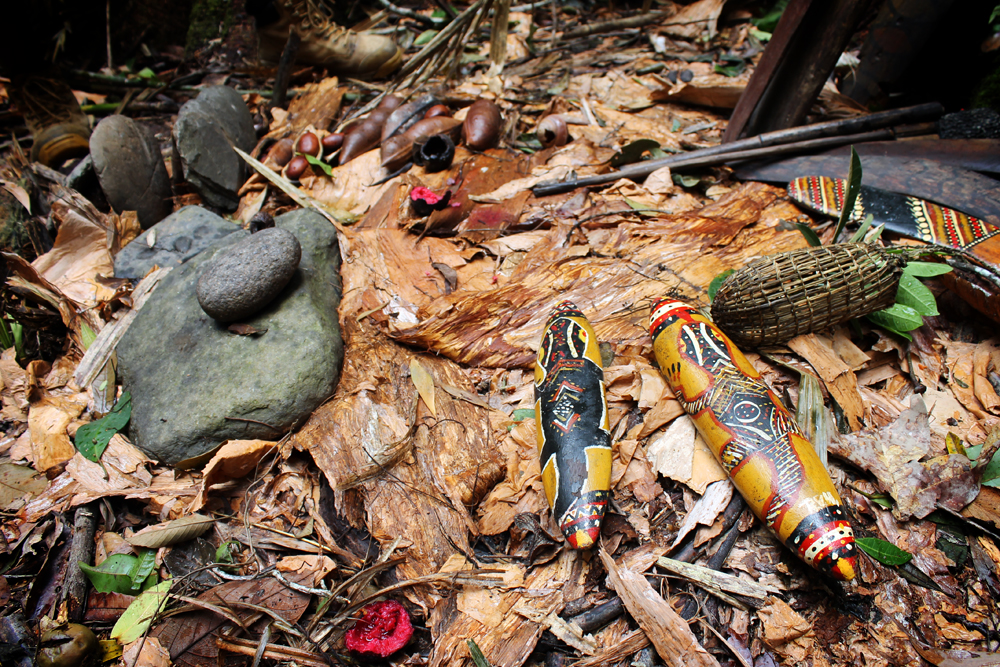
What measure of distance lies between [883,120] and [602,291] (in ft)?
7.08

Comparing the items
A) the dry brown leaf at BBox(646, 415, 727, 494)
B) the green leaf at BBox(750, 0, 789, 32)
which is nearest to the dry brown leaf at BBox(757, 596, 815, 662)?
the dry brown leaf at BBox(646, 415, 727, 494)

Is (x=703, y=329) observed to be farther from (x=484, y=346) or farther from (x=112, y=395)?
(x=112, y=395)

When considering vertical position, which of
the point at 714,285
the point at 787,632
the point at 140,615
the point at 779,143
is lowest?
the point at 140,615

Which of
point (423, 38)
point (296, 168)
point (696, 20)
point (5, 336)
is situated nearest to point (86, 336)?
point (5, 336)

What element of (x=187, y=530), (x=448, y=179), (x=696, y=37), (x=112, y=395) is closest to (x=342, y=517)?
(x=187, y=530)

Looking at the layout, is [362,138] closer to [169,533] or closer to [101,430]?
[101,430]

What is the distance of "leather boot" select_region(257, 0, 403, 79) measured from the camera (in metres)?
4.60

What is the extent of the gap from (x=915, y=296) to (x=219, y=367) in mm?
3048

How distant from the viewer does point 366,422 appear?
6.99 feet

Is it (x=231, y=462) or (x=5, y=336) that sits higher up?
(x=231, y=462)

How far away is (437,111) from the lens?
13.1ft

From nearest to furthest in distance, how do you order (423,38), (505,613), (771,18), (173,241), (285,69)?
(505,613) < (173,241) < (285,69) < (771,18) < (423,38)

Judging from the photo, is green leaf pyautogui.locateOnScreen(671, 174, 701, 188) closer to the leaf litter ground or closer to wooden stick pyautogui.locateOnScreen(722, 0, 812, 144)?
the leaf litter ground

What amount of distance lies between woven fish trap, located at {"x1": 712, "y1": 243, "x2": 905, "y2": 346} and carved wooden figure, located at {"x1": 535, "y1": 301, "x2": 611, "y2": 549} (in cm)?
66
